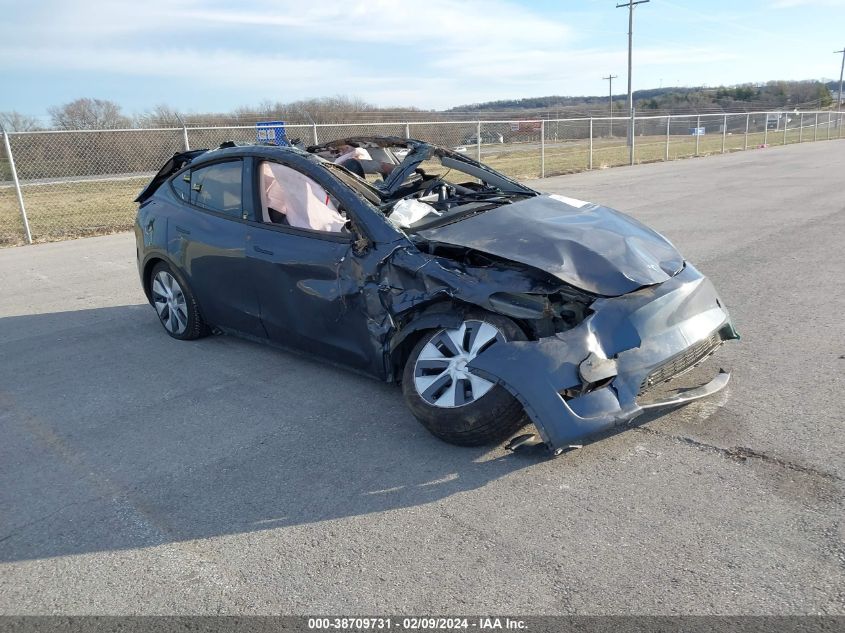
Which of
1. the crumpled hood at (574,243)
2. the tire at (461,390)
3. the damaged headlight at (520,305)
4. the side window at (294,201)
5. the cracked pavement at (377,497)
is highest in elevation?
the side window at (294,201)

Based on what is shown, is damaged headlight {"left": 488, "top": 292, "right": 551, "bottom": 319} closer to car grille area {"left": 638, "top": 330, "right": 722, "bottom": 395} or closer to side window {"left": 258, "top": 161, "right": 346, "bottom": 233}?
car grille area {"left": 638, "top": 330, "right": 722, "bottom": 395}

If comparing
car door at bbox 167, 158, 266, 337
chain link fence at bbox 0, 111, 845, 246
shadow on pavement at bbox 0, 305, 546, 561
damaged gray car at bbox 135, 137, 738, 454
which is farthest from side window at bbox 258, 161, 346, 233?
chain link fence at bbox 0, 111, 845, 246

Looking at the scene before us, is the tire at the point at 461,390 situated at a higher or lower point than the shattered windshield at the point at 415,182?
lower

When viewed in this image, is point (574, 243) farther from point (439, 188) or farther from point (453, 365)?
point (439, 188)

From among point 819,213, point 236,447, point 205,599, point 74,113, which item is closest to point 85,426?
point 236,447

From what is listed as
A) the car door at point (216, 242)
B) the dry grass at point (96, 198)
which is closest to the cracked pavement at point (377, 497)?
the car door at point (216, 242)

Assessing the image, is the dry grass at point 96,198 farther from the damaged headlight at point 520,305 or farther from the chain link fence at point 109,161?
the damaged headlight at point 520,305

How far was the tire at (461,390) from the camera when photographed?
11.5 feet

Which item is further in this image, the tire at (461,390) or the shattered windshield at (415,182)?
the shattered windshield at (415,182)

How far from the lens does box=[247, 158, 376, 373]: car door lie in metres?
4.26

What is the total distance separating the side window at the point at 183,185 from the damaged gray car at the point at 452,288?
3 cm

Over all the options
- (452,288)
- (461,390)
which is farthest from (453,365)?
(452,288)

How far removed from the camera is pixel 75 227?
13742 mm

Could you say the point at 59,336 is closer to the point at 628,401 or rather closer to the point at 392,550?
the point at 392,550
